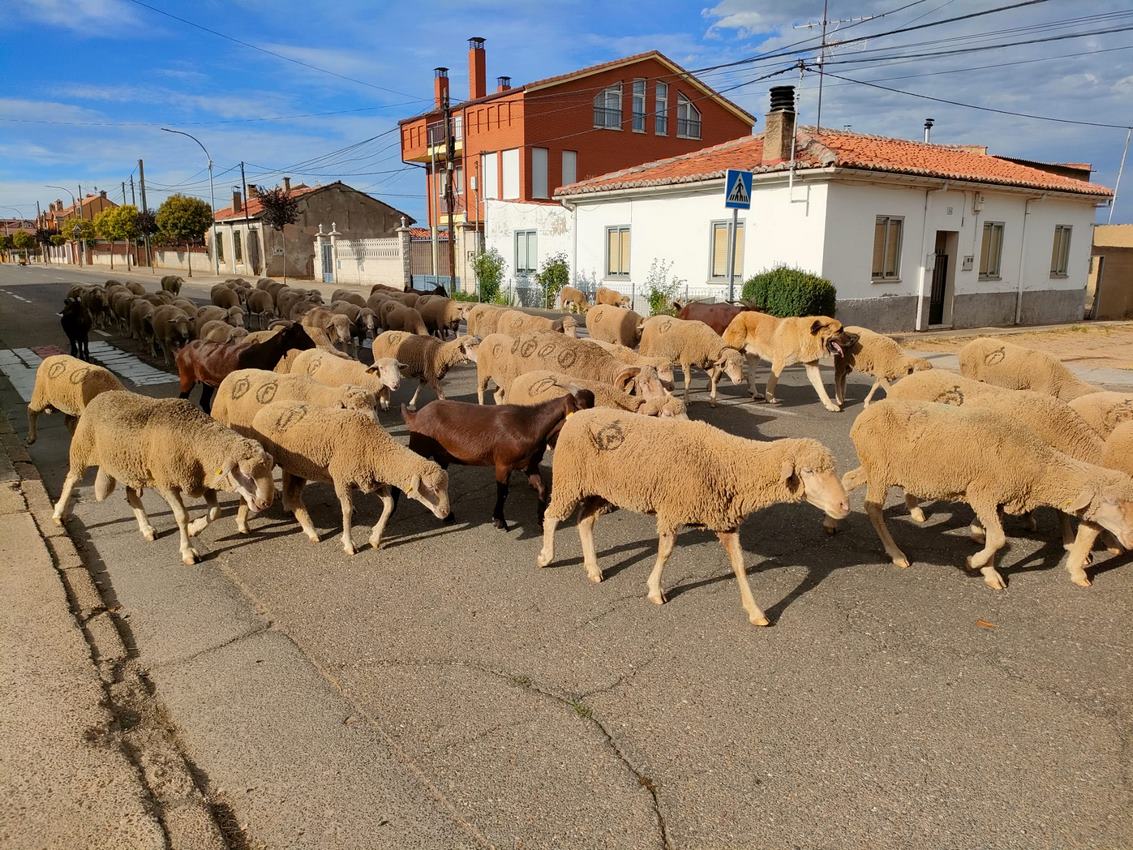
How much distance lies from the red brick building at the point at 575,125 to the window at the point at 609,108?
50 mm

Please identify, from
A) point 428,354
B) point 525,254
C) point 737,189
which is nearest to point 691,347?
point 428,354

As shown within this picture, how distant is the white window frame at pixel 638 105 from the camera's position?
39938 mm

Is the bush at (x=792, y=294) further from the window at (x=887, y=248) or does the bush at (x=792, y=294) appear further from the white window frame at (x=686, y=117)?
the white window frame at (x=686, y=117)

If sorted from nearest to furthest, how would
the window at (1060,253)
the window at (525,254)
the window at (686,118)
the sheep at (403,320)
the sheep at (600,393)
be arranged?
1. the sheep at (600,393)
2. the sheep at (403,320)
3. the window at (1060,253)
4. the window at (525,254)
5. the window at (686,118)

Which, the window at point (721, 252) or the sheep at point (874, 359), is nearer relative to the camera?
the sheep at point (874, 359)

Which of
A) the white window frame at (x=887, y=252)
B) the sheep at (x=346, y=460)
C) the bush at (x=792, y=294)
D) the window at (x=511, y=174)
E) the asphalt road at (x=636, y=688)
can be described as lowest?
the asphalt road at (x=636, y=688)

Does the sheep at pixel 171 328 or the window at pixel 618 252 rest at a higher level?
the window at pixel 618 252

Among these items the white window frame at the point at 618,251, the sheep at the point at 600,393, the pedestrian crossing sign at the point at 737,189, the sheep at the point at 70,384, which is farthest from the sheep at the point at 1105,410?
the white window frame at the point at 618,251

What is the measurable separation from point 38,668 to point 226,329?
28.6 feet

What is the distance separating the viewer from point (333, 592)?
17.3ft

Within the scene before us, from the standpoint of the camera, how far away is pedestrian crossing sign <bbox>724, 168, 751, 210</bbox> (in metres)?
14.5

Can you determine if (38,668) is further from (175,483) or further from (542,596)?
(542,596)

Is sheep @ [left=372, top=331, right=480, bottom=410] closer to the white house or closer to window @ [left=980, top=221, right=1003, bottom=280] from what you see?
the white house

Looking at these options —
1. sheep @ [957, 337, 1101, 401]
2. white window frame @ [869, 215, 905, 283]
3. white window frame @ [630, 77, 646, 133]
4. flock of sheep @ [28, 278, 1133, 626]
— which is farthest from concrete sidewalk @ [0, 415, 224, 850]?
white window frame @ [630, 77, 646, 133]
